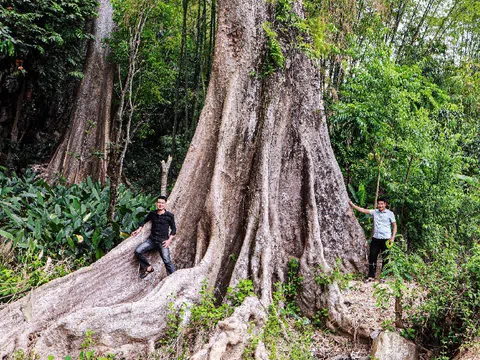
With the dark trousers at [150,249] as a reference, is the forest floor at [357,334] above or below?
below

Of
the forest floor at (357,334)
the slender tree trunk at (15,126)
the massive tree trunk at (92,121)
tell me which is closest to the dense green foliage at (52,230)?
the massive tree trunk at (92,121)

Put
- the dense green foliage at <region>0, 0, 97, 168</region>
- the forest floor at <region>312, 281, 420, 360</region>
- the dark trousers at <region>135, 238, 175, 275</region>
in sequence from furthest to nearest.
Answer: 1. the dense green foliage at <region>0, 0, 97, 168</region>
2. the dark trousers at <region>135, 238, 175, 275</region>
3. the forest floor at <region>312, 281, 420, 360</region>

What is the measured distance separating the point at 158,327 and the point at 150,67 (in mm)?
7795

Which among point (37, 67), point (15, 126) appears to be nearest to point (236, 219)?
point (37, 67)

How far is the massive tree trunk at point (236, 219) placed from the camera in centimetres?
355

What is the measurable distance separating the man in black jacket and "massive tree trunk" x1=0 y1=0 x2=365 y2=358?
118mm

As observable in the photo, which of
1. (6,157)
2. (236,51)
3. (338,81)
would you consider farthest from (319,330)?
(6,157)

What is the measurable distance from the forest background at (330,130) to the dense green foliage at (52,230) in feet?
0.08

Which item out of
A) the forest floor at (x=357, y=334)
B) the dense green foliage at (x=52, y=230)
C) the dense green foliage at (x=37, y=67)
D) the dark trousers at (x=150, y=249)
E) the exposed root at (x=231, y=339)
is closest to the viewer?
the exposed root at (x=231, y=339)

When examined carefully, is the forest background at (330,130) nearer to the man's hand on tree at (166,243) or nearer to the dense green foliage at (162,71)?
the dense green foliage at (162,71)

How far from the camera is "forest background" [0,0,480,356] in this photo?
15.6ft

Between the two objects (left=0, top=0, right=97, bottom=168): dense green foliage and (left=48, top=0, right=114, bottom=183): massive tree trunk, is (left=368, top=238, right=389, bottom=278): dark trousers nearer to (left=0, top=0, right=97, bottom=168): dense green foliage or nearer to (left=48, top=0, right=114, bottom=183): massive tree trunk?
(left=48, top=0, right=114, bottom=183): massive tree trunk

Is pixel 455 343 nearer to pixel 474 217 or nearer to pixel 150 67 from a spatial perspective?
pixel 474 217

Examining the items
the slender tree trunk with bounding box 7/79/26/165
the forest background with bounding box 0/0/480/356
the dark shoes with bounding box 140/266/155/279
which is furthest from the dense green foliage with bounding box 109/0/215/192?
the dark shoes with bounding box 140/266/155/279
